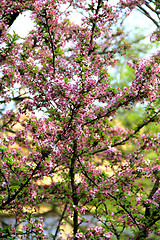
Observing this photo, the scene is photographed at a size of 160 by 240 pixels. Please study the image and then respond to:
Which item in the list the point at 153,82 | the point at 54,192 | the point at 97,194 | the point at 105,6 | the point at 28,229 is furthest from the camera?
the point at 54,192

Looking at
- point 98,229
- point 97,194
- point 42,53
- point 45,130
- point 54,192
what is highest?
point 42,53

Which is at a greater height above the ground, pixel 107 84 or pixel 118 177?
pixel 107 84

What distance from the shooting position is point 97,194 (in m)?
3.98

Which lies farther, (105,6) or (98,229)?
(105,6)

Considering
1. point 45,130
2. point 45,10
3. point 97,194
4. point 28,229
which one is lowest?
point 28,229

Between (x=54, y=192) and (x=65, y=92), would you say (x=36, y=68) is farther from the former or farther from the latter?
(x=54, y=192)

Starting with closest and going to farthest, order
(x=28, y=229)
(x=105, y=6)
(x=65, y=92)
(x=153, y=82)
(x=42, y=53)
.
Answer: (x=65, y=92)
(x=153, y=82)
(x=28, y=229)
(x=105, y=6)
(x=42, y=53)

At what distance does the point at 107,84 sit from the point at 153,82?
0.85 m

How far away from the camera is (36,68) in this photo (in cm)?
371

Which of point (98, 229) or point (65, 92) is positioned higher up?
point (65, 92)

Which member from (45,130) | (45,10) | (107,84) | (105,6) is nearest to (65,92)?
(45,130)

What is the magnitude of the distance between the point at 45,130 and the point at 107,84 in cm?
134

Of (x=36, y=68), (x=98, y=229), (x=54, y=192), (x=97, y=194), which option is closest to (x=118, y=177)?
(x=97, y=194)

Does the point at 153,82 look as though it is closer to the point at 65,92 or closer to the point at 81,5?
the point at 65,92
